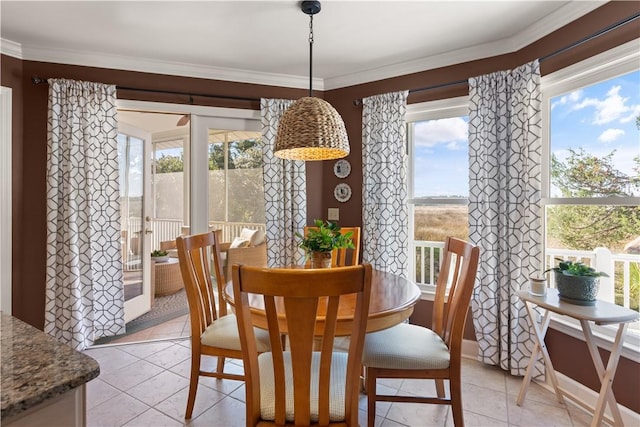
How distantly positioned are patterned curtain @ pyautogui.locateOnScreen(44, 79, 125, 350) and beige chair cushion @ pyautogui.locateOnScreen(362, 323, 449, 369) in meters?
2.44

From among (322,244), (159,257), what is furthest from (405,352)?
(159,257)

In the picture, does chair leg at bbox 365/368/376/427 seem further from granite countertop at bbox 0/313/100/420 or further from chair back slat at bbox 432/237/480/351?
granite countertop at bbox 0/313/100/420

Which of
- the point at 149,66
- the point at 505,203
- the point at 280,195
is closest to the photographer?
the point at 505,203

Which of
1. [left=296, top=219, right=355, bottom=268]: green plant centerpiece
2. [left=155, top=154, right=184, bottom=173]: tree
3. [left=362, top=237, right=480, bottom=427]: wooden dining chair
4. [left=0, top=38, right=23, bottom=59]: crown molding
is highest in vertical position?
[left=0, top=38, right=23, bottom=59]: crown molding

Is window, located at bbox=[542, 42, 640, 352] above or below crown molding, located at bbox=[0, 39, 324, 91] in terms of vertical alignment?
below

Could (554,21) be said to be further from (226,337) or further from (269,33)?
(226,337)

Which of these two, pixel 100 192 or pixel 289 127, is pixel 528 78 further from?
pixel 100 192

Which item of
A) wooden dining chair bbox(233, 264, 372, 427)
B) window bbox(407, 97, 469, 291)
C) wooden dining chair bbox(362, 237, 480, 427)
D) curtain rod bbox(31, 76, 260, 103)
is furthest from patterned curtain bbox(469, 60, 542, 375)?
curtain rod bbox(31, 76, 260, 103)

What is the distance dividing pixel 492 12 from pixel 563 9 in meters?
0.43

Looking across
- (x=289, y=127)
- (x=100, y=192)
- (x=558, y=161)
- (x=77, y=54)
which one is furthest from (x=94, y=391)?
(x=558, y=161)

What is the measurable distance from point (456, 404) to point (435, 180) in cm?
196

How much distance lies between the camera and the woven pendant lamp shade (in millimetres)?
1840

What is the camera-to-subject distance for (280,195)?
11.0ft

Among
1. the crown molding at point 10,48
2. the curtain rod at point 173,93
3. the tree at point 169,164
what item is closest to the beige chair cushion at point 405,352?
the curtain rod at point 173,93
